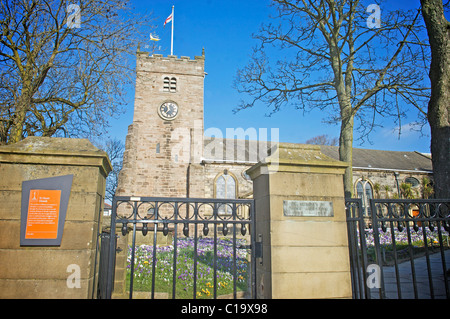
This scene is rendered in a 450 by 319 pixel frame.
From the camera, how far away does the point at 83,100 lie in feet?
32.4

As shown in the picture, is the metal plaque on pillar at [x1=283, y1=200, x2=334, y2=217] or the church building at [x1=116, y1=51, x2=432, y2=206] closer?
the metal plaque on pillar at [x1=283, y1=200, x2=334, y2=217]

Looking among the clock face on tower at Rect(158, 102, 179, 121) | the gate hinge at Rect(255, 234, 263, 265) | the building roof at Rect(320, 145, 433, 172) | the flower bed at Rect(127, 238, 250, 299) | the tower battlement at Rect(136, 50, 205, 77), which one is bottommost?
the flower bed at Rect(127, 238, 250, 299)

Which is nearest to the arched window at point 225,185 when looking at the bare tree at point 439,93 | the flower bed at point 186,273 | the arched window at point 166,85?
the arched window at point 166,85

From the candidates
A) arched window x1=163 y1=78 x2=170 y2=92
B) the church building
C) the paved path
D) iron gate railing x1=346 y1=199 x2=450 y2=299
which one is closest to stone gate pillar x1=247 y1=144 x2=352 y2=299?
iron gate railing x1=346 y1=199 x2=450 y2=299

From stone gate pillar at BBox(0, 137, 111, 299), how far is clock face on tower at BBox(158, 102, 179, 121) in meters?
20.2

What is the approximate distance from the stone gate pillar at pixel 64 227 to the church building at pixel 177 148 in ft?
58.5

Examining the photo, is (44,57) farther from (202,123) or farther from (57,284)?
(202,123)

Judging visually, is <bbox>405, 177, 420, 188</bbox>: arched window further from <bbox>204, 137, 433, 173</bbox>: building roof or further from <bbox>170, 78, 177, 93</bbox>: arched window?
<bbox>170, 78, 177, 93</bbox>: arched window

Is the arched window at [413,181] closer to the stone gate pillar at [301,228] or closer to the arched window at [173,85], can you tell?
the arched window at [173,85]

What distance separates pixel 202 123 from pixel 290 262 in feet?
68.5

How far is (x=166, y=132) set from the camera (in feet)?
75.9

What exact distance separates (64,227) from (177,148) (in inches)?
777

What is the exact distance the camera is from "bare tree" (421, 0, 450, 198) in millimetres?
5770
